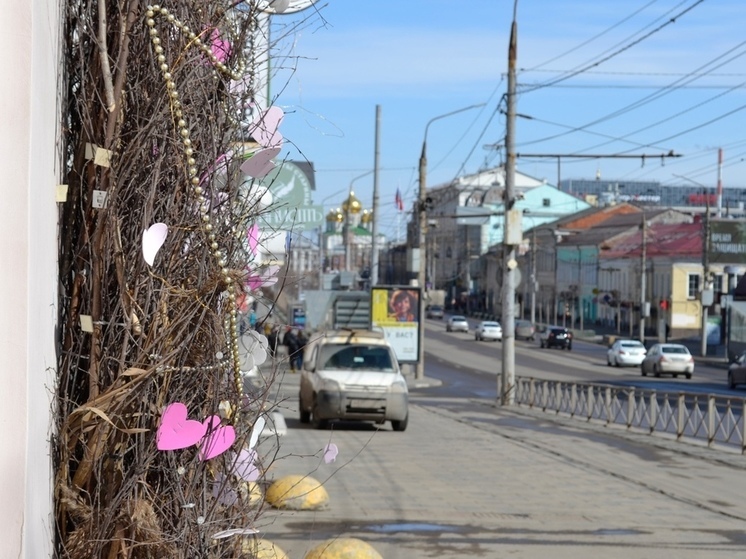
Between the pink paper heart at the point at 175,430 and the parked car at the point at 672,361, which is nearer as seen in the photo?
the pink paper heart at the point at 175,430

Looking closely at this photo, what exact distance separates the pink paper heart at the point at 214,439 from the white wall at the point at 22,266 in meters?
0.56

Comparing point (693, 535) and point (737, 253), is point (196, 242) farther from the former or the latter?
point (737, 253)

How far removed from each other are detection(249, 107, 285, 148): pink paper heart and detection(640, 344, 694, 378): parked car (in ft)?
143

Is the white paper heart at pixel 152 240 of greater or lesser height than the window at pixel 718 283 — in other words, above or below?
above

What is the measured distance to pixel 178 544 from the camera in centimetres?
384

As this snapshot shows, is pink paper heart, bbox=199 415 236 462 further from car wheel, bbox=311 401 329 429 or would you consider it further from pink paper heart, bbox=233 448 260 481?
car wheel, bbox=311 401 329 429

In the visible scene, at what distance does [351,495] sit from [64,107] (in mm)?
8392

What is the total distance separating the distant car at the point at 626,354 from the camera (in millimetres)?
54250

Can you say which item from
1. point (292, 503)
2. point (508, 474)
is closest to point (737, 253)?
point (508, 474)

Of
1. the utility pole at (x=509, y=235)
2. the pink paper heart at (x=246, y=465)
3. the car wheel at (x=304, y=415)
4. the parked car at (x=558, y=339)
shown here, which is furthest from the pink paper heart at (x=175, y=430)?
the parked car at (x=558, y=339)

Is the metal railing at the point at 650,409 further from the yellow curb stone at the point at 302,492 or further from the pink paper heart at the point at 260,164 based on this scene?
the pink paper heart at the point at 260,164

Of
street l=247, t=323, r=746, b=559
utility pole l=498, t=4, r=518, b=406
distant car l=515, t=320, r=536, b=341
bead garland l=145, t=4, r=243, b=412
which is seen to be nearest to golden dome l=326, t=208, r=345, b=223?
utility pole l=498, t=4, r=518, b=406

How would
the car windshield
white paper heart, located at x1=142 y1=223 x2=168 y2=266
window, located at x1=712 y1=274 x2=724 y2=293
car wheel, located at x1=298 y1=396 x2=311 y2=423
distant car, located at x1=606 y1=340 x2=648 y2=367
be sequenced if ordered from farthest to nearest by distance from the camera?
window, located at x1=712 y1=274 x2=724 y2=293
distant car, located at x1=606 y1=340 x2=648 y2=367
car wheel, located at x1=298 y1=396 x2=311 y2=423
the car windshield
white paper heart, located at x1=142 y1=223 x2=168 y2=266

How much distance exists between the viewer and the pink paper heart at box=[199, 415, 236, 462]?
3.88 meters
